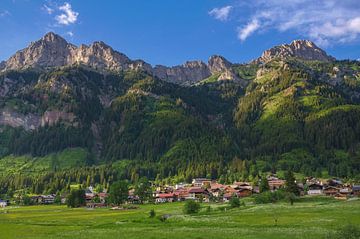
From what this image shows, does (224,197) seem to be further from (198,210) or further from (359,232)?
(359,232)

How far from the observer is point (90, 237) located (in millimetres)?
71188

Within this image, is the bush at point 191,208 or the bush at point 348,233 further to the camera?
the bush at point 191,208

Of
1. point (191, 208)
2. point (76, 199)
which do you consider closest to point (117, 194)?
point (76, 199)

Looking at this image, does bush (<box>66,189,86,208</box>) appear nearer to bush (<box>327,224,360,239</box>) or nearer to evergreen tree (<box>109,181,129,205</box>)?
evergreen tree (<box>109,181,129,205</box>)

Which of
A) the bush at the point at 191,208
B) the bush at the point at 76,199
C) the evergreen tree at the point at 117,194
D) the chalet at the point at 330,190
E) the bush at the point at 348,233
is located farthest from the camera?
the chalet at the point at 330,190

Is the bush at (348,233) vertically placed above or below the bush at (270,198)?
below

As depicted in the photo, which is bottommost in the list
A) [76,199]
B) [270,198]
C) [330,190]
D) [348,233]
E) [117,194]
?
[348,233]

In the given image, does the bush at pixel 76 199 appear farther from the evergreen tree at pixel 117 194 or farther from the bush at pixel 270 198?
the bush at pixel 270 198

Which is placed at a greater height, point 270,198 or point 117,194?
point 117,194

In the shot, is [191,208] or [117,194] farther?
[117,194]

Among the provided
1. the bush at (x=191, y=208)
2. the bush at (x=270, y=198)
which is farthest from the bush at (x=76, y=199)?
the bush at (x=270, y=198)

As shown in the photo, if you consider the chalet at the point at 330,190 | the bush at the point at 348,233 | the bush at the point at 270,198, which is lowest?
the bush at the point at 348,233

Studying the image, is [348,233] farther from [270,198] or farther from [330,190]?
[330,190]

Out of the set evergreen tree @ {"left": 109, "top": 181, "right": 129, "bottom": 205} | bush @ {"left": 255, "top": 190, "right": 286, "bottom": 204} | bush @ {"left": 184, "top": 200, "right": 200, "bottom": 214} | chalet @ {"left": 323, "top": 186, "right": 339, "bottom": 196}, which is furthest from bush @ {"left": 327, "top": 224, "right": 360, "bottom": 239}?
chalet @ {"left": 323, "top": 186, "right": 339, "bottom": 196}
